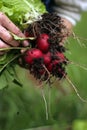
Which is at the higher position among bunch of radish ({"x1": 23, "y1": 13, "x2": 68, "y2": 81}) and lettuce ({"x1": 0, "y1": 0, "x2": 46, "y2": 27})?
lettuce ({"x1": 0, "y1": 0, "x2": 46, "y2": 27})

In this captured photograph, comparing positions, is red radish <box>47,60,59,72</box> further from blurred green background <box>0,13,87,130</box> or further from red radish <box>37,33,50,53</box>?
blurred green background <box>0,13,87,130</box>

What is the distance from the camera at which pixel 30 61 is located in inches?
91.2

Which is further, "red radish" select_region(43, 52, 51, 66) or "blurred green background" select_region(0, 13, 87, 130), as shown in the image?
"blurred green background" select_region(0, 13, 87, 130)

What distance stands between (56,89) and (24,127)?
0.79m

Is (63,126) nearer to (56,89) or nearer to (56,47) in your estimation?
(56,89)

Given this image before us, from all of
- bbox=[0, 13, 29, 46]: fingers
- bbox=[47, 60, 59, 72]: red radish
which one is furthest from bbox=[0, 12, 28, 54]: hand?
bbox=[47, 60, 59, 72]: red radish

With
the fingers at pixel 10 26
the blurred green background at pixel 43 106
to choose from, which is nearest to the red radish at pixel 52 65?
the fingers at pixel 10 26

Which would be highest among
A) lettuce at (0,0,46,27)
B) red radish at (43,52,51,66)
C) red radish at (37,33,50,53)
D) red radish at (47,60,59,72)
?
lettuce at (0,0,46,27)

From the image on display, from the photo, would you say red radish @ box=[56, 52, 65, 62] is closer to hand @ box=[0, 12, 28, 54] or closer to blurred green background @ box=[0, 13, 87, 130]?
hand @ box=[0, 12, 28, 54]

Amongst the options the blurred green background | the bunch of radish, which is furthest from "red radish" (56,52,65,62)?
the blurred green background

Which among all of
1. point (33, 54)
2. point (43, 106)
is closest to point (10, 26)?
point (33, 54)

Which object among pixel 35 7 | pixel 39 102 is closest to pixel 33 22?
pixel 35 7

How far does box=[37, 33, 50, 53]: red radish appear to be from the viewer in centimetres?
230

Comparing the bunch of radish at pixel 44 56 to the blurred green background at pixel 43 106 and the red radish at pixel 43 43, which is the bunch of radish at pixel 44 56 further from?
the blurred green background at pixel 43 106
